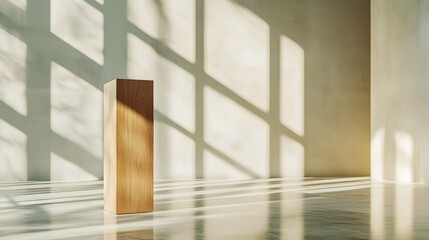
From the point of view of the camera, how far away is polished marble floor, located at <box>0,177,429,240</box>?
5355mm

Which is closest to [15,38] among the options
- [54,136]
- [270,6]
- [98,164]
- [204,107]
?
[54,136]

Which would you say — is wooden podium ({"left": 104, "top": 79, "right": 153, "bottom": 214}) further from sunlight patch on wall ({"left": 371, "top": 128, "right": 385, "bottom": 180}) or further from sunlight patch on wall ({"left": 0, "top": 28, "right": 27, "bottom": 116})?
sunlight patch on wall ({"left": 371, "top": 128, "right": 385, "bottom": 180})

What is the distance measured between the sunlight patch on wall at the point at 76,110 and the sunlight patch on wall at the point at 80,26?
2.12ft

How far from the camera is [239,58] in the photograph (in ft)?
44.5

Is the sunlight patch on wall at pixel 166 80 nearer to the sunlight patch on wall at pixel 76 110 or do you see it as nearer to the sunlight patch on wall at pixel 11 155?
the sunlight patch on wall at pixel 76 110

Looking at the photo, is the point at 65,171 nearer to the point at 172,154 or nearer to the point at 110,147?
the point at 172,154

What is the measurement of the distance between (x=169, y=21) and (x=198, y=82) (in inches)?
60.3

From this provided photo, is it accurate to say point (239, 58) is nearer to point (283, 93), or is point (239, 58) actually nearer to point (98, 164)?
point (283, 93)

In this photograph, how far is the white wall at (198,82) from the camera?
40.7ft

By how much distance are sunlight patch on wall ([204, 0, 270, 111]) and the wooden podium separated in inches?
258

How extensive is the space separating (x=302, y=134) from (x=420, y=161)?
3.10 m

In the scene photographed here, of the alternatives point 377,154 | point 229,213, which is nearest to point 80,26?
point 377,154

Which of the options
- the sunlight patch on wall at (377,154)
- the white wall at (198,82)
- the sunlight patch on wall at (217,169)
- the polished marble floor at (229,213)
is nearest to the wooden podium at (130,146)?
the polished marble floor at (229,213)

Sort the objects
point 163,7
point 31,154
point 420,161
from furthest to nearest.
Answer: point 163,7
point 31,154
point 420,161
